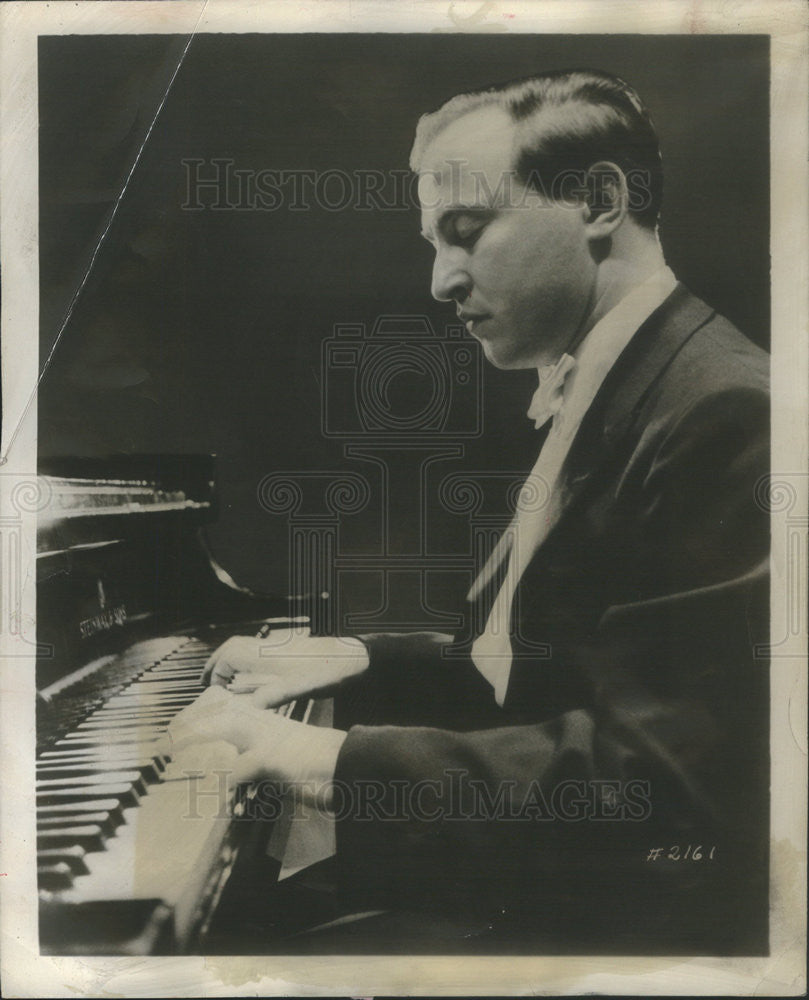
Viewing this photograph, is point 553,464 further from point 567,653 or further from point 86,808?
point 86,808

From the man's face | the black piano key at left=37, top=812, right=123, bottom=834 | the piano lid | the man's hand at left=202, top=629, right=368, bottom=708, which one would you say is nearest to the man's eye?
the man's face

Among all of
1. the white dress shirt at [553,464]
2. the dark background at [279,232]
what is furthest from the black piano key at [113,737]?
the white dress shirt at [553,464]

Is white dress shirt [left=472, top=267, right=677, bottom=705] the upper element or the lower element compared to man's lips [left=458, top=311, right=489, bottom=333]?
lower

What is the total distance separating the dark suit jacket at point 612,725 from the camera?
1.67 metres

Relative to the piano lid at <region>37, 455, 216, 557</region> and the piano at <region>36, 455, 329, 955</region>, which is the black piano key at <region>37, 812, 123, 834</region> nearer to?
the piano at <region>36, 455, 329, 955</region>

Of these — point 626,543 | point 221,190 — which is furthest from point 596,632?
point 221,190

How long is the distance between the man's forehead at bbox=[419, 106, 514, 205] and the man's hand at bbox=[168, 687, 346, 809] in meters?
1.20

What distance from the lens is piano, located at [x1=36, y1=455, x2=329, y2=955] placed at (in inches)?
66.7

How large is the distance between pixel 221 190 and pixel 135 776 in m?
1.32

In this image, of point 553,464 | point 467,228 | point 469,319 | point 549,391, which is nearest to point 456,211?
point 467,228

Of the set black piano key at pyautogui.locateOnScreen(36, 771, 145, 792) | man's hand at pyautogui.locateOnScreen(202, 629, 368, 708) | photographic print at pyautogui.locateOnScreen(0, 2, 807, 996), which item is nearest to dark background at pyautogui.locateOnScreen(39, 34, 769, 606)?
photographic print at pyautogui.locateOnScreen(0, 2, 807, 996)

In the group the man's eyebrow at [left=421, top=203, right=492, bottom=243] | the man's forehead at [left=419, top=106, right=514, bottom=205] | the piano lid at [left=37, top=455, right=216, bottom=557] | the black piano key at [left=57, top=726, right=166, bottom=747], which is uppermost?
the man's forehead at [left=419, top=106, right=514, bottom=205]

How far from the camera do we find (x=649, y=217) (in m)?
1.69

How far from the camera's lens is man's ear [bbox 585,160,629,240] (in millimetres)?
1672
